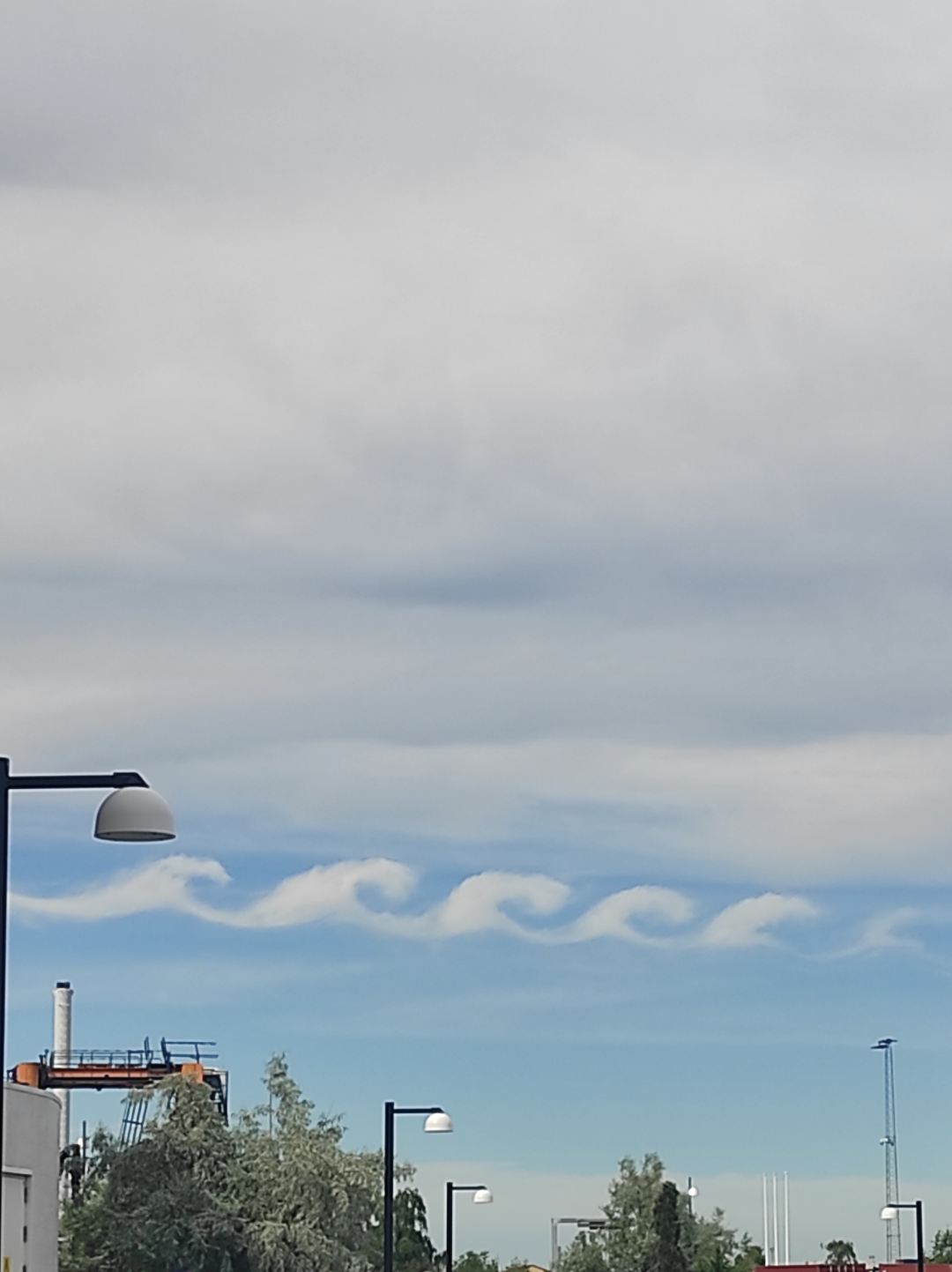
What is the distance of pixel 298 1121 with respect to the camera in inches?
2879

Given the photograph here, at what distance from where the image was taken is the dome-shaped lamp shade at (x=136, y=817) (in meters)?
15.7

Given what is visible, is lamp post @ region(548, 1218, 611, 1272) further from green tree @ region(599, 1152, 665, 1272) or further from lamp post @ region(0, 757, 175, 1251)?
lamp post @ region(0, 757, 175, 1251)

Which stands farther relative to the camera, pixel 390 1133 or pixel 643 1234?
pixel 643 1234

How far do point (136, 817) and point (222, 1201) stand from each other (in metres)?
57.8

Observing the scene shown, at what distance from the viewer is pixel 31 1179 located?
138 ft

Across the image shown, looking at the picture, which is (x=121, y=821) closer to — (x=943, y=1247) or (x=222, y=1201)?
(x=222, y=1201)

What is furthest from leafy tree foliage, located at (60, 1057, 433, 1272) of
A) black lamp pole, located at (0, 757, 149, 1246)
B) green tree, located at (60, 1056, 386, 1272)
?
black lamp pole, located at (0, 757, 149, 1246)

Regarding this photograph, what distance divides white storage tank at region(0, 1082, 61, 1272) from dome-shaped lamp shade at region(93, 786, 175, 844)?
24.3m

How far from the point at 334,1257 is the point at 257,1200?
323 cm

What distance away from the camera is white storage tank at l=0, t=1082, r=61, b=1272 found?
40438mm

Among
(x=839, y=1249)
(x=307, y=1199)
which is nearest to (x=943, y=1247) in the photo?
(x=839, y=1249)

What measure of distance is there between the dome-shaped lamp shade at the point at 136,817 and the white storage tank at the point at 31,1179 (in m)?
24.3

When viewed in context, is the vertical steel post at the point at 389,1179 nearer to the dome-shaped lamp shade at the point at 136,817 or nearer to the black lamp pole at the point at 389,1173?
the black lamp pole at the point at 389,1173

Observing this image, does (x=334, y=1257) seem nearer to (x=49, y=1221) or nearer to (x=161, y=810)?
(x=49, y=1221)
